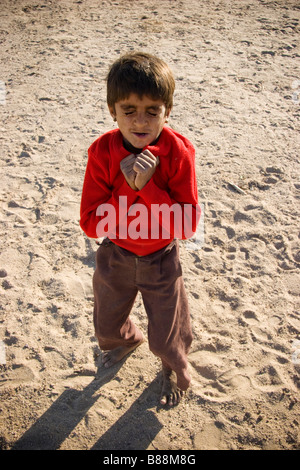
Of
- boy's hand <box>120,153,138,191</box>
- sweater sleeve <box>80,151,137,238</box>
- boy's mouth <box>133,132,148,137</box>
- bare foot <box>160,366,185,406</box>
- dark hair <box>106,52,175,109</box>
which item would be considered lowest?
bare foot <box>160,366,185,406</box>

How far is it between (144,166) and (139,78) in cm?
33

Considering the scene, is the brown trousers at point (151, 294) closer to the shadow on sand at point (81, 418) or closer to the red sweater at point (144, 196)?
the red sweater at point (144, 196)

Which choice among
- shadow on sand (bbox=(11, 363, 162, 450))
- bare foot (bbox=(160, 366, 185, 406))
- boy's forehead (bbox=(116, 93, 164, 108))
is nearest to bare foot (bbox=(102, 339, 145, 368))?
shadow on sand (bbox=(11, 363, 162, 450))

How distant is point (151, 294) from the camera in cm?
185

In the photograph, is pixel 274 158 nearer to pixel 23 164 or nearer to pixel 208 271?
pixel 208 271

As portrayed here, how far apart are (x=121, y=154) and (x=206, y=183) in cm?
234

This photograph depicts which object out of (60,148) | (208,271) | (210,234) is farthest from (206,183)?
(60,148)

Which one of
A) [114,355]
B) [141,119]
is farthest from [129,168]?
[114,355]

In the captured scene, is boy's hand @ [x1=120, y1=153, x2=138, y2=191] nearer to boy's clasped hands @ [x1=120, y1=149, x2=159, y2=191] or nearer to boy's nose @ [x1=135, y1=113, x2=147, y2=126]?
boy's clasped hands @ [x1=120, y1=149, x2=159, y2=191]

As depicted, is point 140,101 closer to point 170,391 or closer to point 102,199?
point 102,199

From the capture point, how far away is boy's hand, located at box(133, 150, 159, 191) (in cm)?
144

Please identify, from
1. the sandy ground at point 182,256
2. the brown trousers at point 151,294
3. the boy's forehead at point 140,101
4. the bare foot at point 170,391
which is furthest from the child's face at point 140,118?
the sandy ground at point 182,256

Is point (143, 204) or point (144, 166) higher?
point (144, 166)

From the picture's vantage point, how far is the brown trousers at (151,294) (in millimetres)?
1795
